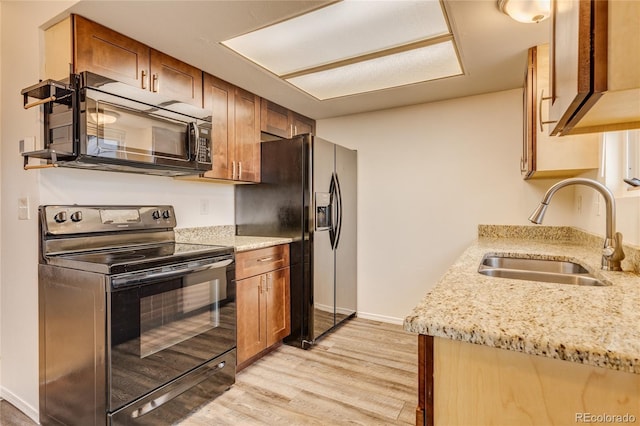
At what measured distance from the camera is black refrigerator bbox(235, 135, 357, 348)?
9.09 ft

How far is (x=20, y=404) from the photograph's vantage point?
6.34 feet

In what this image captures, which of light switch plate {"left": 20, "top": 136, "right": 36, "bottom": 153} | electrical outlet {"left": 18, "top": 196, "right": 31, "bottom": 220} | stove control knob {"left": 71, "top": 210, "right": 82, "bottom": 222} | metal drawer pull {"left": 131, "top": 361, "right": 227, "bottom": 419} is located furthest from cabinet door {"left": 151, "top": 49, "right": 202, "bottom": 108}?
metal drawer pull {"left": 131, "top": 361, "right": 227, "bottom": 419}

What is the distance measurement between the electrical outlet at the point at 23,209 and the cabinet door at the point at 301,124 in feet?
7.34

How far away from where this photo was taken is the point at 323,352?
2699mm

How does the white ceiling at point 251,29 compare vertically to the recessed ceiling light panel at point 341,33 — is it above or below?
below

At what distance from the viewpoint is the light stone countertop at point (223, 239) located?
7.94 feet

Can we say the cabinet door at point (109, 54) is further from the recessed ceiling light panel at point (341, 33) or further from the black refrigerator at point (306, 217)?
the black refrigerator at point (306, 217)

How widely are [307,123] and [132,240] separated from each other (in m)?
2.21

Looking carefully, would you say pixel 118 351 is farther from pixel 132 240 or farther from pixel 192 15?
pixel 192 15

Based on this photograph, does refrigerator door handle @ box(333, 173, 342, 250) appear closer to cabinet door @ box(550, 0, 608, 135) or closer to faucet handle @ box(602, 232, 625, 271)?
faucet handle @ box(602, 232, 625, 271)

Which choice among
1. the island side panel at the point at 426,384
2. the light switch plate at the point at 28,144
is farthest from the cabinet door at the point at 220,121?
the island side panel at the point at 426,384

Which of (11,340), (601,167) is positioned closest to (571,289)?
(601,167)

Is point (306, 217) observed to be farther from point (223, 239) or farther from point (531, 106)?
point (531, 106)

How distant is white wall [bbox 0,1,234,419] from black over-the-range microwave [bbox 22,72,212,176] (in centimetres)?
16
